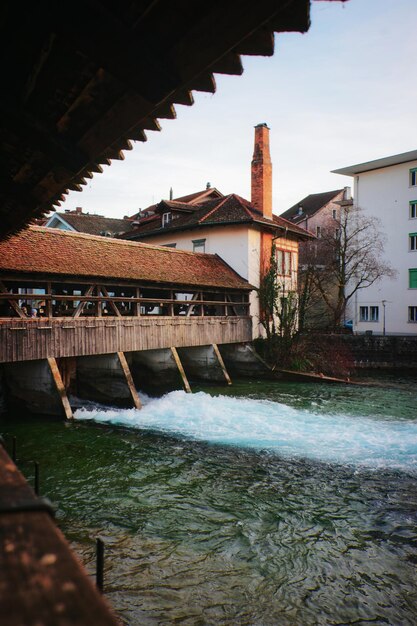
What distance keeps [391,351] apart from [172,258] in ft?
40.4

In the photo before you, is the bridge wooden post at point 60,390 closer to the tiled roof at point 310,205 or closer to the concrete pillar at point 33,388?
the concrete pillar at point 33,388

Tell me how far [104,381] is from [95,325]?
6.44 ft

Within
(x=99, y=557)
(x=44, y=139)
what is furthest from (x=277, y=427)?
(x=44, y=139)

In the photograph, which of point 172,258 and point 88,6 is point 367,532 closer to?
point 88,6

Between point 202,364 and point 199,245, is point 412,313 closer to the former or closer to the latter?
point 199,245

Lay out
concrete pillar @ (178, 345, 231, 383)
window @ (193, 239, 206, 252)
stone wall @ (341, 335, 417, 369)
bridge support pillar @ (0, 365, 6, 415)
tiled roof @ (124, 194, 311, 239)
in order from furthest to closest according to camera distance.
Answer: window @ (193, 239, 206, 252) → tiled roof @ (124, 194, 311, 239) → stone wall @ (341, 335, 417, 369) → concrete pillar @ (178, 345, 231, 383) → bridge support pillar @ (0, 365, 6, 415)

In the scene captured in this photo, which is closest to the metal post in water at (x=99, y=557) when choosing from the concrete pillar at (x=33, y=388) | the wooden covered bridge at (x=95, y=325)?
the wooden covered bridge at (x=95, y=325)

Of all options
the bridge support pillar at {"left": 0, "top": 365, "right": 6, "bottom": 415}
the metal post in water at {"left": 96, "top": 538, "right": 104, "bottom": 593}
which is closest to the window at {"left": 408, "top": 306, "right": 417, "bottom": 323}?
the bridge support pillar at {"left": 0, "top": 365, "right": 6, "bottom": 415}

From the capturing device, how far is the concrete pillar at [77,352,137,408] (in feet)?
45.0

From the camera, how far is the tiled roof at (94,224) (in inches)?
1361

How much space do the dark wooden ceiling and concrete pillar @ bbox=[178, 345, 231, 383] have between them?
15509mm

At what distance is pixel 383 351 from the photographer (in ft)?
75.9

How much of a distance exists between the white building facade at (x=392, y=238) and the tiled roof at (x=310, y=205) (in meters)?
10.7

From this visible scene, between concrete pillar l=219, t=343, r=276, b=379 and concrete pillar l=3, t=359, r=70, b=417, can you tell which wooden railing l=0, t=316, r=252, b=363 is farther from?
concrete pillar l=219, t=343, r=276, b=379
